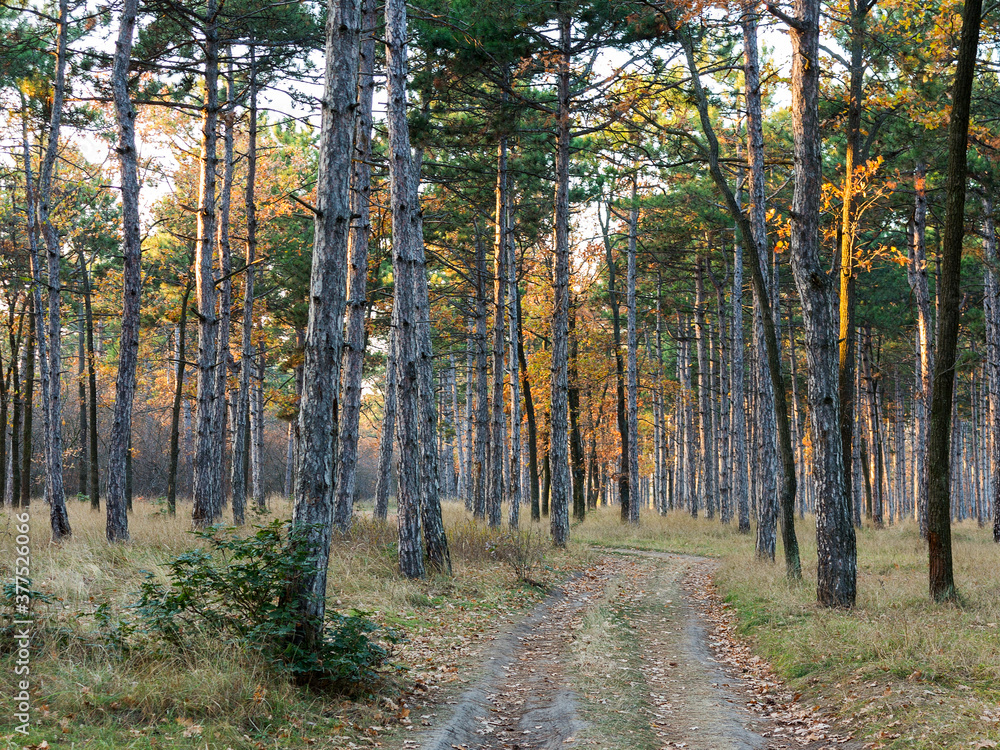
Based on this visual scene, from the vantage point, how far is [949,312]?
889 centimetres

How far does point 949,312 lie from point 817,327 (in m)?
1.67

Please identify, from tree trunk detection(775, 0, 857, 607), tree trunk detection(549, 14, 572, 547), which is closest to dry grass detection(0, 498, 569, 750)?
tree trunk detection(775, 0, 857, 607)

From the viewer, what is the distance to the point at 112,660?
18.2 ft

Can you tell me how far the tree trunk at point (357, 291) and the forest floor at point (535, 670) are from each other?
1.34m

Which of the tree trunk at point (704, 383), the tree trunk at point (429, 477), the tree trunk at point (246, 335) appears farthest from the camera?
the tree trunk at point (704, 383)

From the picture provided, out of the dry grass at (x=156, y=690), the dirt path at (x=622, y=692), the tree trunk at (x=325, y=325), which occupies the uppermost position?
the tree trunk at (x=325, y=325)

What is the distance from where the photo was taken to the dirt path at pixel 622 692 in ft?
18.5

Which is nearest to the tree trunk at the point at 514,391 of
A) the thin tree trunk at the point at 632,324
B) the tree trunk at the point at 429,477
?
the thin tree trunk at the point at 632,324

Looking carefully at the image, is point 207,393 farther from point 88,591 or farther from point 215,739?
point 215,739

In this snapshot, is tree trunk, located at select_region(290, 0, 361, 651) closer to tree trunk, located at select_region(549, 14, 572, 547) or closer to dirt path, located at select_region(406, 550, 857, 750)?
dirt path, located at select_region(406, 550, 857, 750)

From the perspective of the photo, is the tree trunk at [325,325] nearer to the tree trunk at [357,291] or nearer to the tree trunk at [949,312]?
the tree trunk at [357,291]

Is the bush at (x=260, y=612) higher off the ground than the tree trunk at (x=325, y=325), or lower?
lower

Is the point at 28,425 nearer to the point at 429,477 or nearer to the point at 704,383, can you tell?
the point at 429,477

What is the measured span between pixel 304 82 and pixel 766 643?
14.3m
